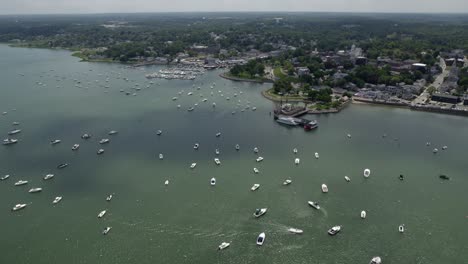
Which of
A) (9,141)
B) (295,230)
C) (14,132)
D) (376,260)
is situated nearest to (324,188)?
(295,230)

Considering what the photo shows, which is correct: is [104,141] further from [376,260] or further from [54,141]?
[376,260]

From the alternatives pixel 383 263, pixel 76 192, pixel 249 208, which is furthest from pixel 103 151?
pixel 383 263

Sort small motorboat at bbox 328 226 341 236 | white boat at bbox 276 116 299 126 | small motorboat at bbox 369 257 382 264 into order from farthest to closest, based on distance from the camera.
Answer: white boat at bbox 276 116 299 126 → small motorboat at bbox 328 226 341 236 → small motorboat at bbox 369 257 382 264

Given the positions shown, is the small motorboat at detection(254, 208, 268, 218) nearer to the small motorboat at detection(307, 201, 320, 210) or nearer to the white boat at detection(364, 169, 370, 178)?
the small motorboat at detection(307, 201, 320, 210)

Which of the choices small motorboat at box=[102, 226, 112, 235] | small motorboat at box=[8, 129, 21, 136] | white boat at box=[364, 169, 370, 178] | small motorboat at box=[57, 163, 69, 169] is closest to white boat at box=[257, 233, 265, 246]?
small motorboat at box=[102, 226, 112, 235]

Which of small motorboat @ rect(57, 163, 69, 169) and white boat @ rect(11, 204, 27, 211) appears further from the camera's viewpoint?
small motorboat @ rect(57, 163, 69, 169)

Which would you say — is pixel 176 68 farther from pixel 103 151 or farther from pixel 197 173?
pixel 197 173
